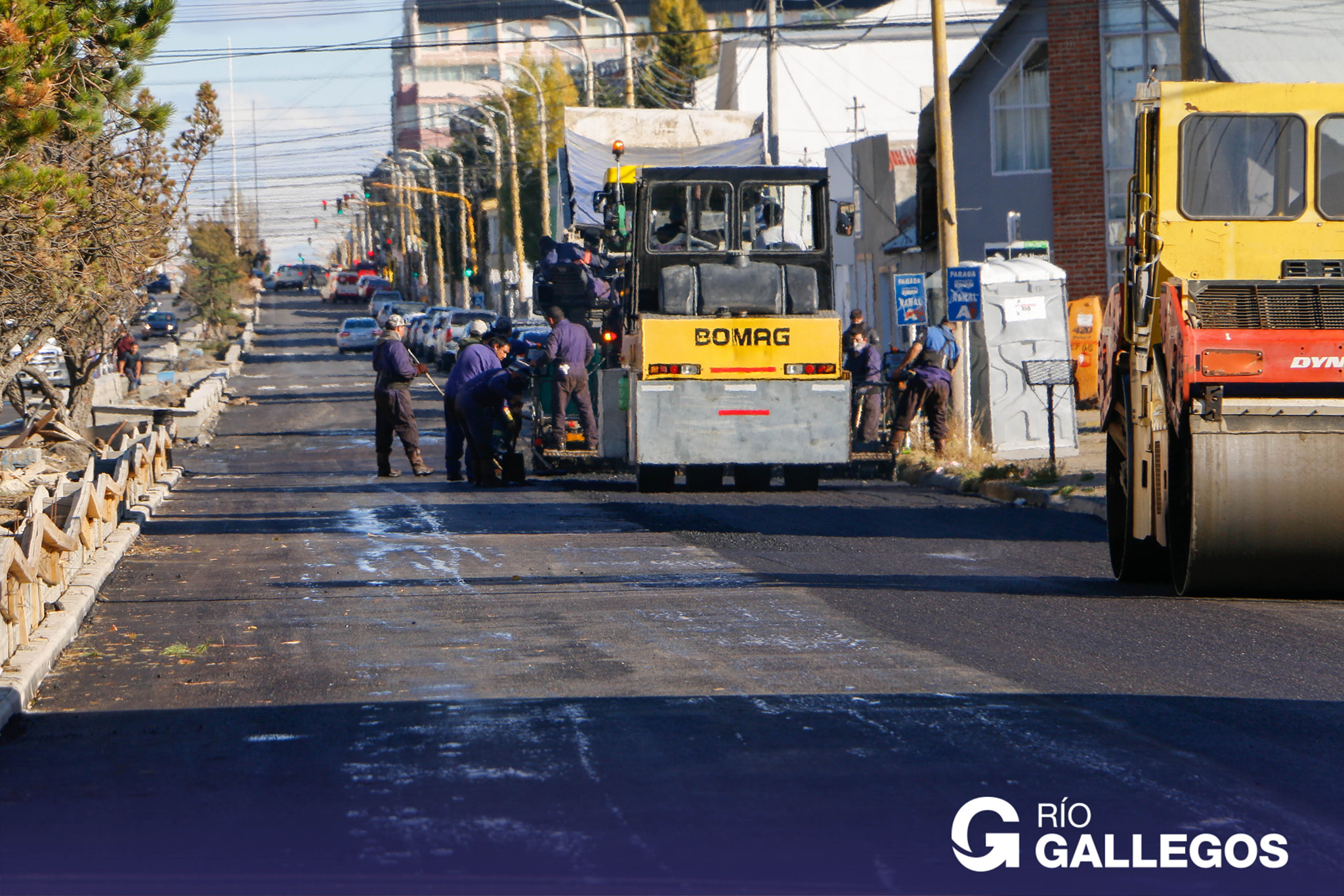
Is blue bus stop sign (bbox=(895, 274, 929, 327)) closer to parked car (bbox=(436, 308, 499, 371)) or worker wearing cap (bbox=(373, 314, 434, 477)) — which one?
worker wearing cap (bbox=(373, 314, 434, 477))

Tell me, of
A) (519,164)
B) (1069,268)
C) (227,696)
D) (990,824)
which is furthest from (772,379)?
(519,164)

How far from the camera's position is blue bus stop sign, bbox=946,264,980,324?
20.3 m

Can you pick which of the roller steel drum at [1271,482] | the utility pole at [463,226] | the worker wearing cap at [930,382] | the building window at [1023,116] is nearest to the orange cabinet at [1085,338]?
the building window at [1023,116]

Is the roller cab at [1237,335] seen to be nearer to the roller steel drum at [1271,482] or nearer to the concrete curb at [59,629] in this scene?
the roller steel drum at [1271,482]

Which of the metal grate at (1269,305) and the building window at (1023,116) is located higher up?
the building window at (1023,116)

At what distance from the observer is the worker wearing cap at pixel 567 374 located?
20.5 m

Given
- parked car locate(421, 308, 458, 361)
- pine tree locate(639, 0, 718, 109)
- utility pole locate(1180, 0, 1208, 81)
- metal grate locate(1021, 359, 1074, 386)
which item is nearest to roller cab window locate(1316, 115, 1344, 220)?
utility pole locate(1180, 0, 1208, 81)

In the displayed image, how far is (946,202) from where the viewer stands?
21.6 metres

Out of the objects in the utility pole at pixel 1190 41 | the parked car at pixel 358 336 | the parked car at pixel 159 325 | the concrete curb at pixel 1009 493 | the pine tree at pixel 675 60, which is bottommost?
the concrete curb at pixel 1009 493

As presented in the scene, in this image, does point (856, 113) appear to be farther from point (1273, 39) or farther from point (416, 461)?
point (416, 461)

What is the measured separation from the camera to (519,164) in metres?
70.1

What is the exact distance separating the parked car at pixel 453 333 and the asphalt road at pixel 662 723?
34.3 metres

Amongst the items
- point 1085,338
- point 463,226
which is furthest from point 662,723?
point 463,226

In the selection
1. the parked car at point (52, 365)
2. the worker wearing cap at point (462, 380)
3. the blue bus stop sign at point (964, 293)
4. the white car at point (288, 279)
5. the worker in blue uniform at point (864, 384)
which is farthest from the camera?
the white car at point (288, 279)
